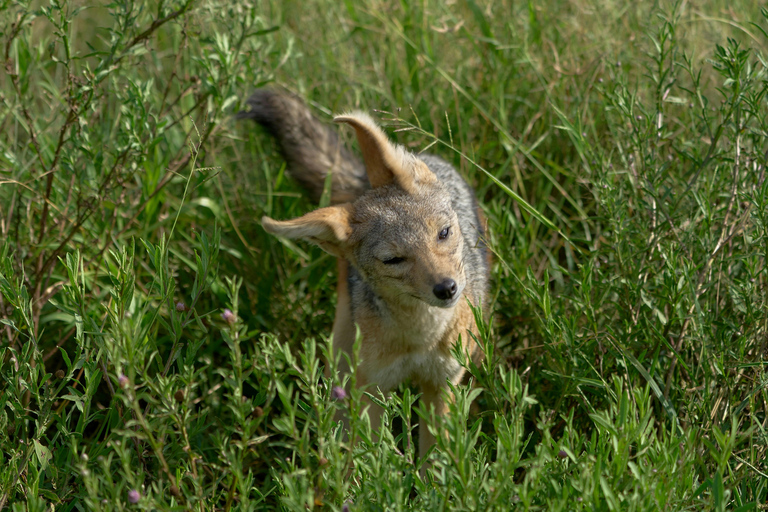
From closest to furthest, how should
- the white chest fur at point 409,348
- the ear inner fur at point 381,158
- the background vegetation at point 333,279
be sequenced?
the background vegetation at point 333,279 → the white chest fur at point 409,348 → the ear inner fur at point 381,158

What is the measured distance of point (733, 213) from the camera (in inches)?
137

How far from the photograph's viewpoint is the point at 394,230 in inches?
124

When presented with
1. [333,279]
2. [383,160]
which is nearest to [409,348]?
[383,160]

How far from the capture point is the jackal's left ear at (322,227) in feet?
9.56

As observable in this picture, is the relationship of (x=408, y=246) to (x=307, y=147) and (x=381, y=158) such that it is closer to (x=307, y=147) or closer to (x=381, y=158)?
(x=381, y=158)

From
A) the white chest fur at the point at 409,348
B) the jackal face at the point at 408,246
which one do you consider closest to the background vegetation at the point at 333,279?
the white chest fur at the point at 409,348

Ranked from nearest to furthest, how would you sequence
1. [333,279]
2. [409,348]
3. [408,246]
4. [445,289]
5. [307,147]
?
[445,289] < [408,246] < [409,348] < [307,147] < [333,279]

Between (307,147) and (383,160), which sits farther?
(307,147)

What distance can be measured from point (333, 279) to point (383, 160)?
130 centimetres

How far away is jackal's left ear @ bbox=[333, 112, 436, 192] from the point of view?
3.39 metres

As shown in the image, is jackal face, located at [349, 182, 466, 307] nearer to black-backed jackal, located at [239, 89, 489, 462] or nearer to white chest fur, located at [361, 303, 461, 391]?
black-backed jackal, located at [239, 89, 489, 462]

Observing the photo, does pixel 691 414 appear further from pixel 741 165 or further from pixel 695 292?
pixel 741 165

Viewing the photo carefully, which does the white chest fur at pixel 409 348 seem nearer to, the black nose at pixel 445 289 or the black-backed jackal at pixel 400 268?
the black-backed jackal at pixel 400 268

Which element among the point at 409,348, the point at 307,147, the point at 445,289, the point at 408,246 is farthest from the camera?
the point at 307,147
